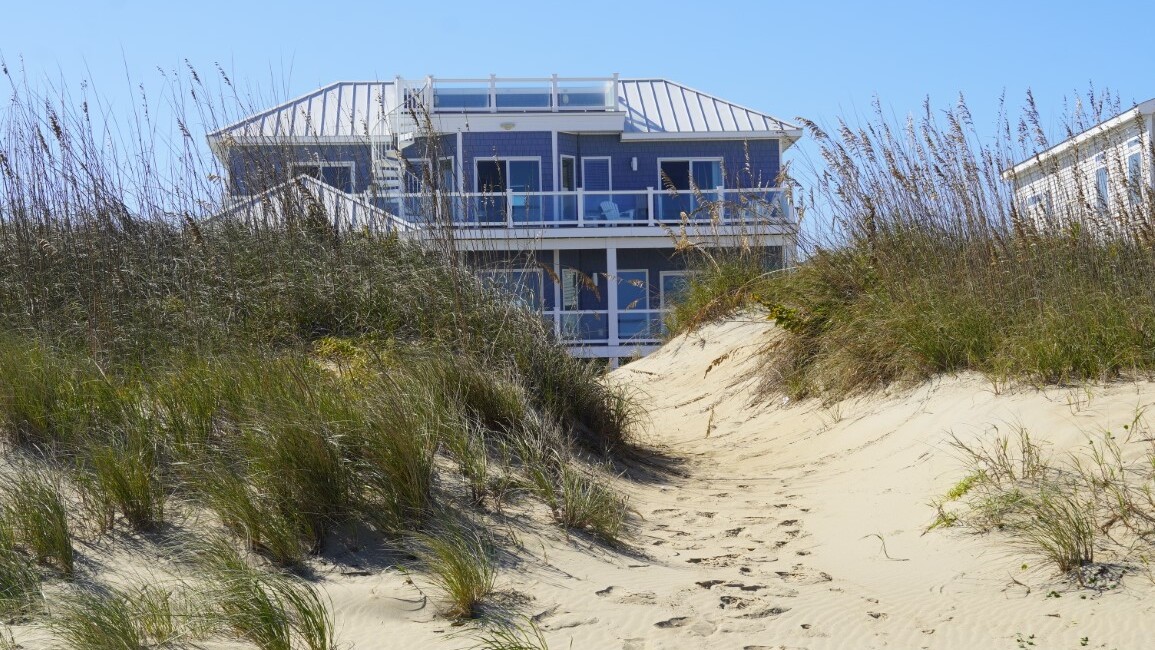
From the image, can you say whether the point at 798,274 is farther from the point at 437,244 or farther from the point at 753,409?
the point at 437,244

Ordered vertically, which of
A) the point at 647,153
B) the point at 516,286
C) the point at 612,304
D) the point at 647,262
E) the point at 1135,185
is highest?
the point at 647,153

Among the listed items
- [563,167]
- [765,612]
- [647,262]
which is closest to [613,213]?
[647,262]

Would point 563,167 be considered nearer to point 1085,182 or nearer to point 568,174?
point 568,174

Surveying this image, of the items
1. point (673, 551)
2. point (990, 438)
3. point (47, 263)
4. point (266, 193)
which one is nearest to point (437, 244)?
point (266, 193)

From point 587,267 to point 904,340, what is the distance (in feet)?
57.0

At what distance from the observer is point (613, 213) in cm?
2242

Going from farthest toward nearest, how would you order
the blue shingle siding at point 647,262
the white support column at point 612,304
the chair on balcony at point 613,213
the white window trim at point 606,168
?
the white window trim at point 606,168
the blue shingle siding at point 647,262
the chair on balcony at point 613,213
the white support column at point 612,304

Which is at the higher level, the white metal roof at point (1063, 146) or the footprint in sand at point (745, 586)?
the white metal roof at point (1063, 146)

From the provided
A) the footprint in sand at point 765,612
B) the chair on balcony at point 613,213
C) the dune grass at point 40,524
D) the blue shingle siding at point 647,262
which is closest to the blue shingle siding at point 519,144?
the blue shingle siding at point 647,262

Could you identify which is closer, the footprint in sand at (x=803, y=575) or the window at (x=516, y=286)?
the footprint in sand at (x=803, y=575)

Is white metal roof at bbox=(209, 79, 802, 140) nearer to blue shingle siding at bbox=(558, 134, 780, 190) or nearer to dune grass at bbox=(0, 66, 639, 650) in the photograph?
blue shingle siding at bbox=(558, 134, 780, 190)

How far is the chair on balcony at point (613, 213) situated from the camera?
22.4 m

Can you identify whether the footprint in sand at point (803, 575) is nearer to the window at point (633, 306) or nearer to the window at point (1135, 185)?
the window at point (1135, 185)

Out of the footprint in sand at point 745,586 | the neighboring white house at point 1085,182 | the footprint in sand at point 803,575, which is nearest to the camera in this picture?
the footprint in sand at point 745,586
